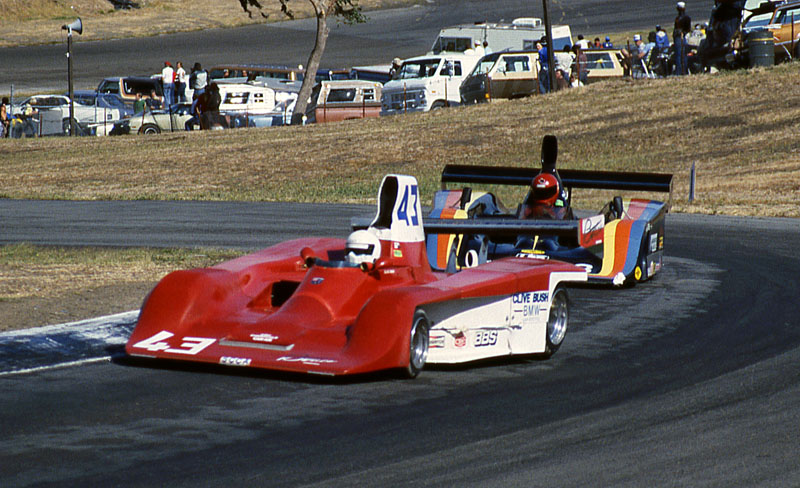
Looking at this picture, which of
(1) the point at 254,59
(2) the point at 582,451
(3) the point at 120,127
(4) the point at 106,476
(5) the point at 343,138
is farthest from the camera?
(1) the point at 254,59

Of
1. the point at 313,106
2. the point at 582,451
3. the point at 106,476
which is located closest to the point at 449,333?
the point at 582,451

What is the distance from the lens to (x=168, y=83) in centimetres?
3603

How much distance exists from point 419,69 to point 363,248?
28110mm

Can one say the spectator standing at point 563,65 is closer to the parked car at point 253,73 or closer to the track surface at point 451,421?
the parked car at point 253,73

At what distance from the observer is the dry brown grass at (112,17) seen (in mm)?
59094

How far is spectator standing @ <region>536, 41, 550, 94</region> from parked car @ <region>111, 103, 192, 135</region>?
11.4m

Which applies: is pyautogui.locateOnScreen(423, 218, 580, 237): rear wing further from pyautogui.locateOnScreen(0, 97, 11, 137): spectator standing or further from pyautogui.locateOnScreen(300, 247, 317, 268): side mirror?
pyautogui.locateOnScreen(0, 97, 11, 137): spectator standing

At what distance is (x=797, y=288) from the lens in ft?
36.0

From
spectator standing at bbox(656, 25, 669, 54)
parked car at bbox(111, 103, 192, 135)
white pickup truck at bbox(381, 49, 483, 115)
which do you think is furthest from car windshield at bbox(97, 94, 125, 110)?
spectator standing at bbox(656, 25, 669, 54)

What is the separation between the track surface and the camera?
5086mm

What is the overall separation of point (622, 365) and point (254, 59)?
154ft

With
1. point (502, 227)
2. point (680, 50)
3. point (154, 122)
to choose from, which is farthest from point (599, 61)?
point (502, 227)

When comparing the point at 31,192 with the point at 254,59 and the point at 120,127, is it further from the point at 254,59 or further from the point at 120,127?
the point at 254,59

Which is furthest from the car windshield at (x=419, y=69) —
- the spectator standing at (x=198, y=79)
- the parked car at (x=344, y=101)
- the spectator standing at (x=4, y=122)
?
the spectator standing at (x=4, y=122)
